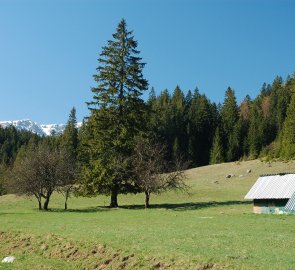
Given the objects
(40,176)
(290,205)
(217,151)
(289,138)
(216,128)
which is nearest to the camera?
(290,205)

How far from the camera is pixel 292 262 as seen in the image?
41.5 ft

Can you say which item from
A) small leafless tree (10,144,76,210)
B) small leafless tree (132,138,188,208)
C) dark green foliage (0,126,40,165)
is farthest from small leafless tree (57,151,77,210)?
dark green foliage (0,126,40,165)

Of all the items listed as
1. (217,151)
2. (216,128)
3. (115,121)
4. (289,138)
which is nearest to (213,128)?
(216,128)

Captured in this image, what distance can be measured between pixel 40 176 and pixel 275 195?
84.0 ft

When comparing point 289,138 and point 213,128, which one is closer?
point 289,138

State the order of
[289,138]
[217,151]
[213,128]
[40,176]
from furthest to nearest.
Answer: [213,128], [217,151], [289,138], [40,176]

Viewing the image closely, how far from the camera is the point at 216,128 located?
116812mm

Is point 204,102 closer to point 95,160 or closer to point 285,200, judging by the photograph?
point 95,160

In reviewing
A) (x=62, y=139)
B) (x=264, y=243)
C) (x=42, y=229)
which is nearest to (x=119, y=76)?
(x=42, y=229)

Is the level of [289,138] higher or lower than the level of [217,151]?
lower

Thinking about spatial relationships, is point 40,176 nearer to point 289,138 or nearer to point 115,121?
point 115,121

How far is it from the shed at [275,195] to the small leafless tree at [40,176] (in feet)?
71.5

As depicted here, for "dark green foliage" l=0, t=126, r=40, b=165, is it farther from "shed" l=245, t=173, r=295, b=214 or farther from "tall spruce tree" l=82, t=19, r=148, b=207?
"shed" l=245, t=173, r=295, b=214

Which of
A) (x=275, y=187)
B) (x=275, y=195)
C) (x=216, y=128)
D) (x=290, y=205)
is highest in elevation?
(x=216, y=128)
